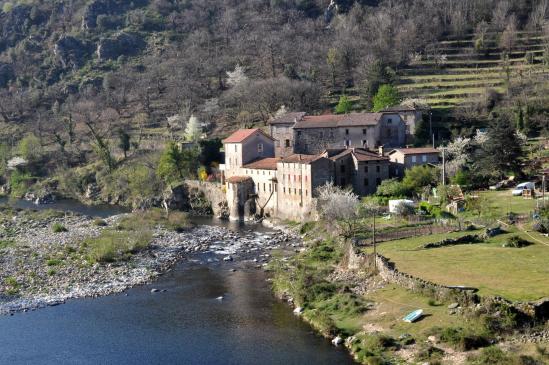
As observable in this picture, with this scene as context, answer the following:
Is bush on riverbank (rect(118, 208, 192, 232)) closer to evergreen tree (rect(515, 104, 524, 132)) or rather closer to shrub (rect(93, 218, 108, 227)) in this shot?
shrub (rect(93, 218, 108, 227))

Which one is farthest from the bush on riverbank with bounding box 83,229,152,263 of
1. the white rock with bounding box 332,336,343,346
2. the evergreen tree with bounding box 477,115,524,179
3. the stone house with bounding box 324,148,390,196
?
the evergreen tree with bounding box 477,115,524,179

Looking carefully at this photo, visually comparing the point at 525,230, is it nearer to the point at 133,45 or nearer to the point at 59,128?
the point at 59,128

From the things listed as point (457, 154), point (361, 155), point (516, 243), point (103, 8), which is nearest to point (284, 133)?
point (361, 155)

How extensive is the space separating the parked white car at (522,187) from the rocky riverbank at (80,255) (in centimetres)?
1977

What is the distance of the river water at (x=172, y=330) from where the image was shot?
35.0 metres

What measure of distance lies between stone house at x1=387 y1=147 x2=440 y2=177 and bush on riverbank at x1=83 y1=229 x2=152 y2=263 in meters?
26.4

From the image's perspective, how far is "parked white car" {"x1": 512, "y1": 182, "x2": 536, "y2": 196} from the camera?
60.4 m

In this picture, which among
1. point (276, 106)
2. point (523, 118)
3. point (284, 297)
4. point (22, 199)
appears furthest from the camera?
point (276, 106)

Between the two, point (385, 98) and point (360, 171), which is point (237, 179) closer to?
point (360, 171)

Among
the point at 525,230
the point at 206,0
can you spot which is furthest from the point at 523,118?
the point at 206,0

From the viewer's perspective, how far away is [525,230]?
4769 cm

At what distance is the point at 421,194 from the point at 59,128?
268 ft

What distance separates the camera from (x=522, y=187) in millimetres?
61250

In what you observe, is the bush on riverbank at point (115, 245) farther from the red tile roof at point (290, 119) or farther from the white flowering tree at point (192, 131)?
the white flowering tree at point (192, 131)
